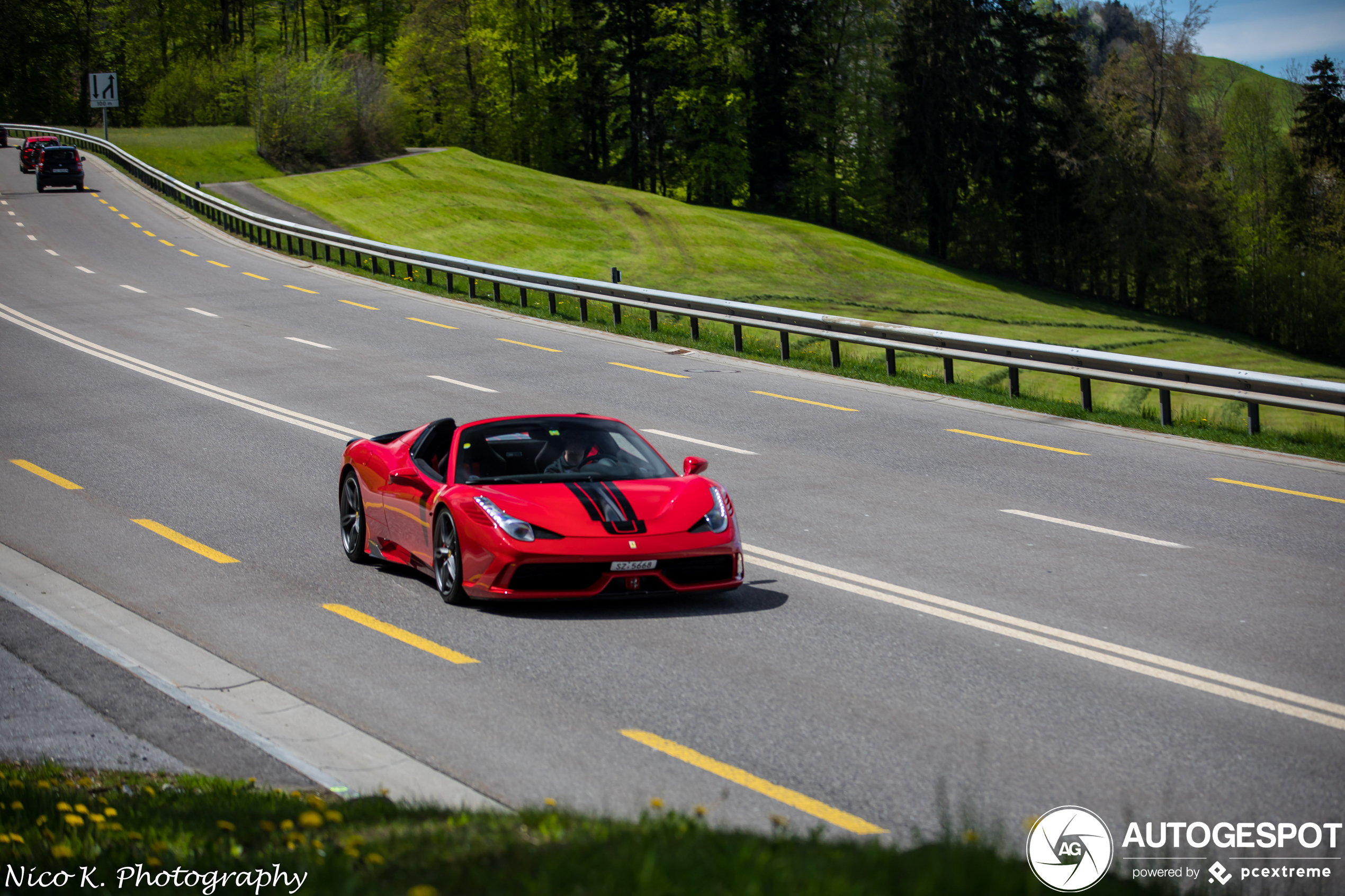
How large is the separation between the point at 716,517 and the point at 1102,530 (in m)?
3.96

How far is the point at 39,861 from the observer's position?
446cm

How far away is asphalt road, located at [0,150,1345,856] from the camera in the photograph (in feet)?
19.0

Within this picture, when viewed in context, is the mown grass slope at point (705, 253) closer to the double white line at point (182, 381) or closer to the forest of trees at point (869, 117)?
the forest of trees at point (869, 117)

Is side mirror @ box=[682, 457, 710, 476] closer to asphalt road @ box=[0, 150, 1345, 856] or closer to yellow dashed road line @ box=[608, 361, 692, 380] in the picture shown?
asphalt road @ box=[0, 150, 1345, 856]

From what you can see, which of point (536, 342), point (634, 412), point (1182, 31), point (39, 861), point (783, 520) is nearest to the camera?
point (39, 861)

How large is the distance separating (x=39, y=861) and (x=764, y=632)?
4.54 metres

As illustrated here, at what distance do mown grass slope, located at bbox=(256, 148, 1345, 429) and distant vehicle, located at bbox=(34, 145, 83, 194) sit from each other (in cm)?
814

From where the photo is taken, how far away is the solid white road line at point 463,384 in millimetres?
18938

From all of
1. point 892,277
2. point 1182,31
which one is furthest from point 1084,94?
point 892,277

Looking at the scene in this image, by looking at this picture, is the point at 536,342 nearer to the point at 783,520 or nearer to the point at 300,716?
the point at 783,520

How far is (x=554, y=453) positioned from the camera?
953 centimetres

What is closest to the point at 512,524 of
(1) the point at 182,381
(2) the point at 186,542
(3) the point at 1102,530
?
(2) the point at 186,542

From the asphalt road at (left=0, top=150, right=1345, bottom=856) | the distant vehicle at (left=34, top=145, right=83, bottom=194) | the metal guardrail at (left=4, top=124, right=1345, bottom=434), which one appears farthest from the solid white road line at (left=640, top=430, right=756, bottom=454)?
the distant vehicle at (left=34, top=145, right=83, bottom=194)

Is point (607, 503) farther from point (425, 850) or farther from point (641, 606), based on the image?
point (425, 850)
